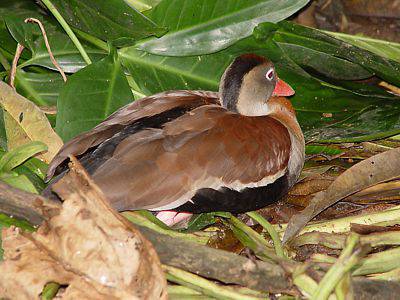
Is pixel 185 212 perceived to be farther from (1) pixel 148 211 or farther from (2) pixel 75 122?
(2) pixel 75 122

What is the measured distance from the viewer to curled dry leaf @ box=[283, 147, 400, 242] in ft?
8.79

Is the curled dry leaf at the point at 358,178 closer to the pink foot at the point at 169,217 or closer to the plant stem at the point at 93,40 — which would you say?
the pink foot at the point at 169,217

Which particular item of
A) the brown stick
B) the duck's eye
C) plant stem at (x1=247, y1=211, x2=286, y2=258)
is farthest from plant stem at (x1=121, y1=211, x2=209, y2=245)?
the duck's eye

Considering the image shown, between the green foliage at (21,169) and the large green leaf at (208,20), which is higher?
the large green leaf at (208,20)

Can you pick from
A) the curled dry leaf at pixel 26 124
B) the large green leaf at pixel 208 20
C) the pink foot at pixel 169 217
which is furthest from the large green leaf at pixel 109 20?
the pink foot at pixel 169 217

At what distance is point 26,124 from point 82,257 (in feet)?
2.83

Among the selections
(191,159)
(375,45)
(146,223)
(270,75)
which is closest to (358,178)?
(270,75)

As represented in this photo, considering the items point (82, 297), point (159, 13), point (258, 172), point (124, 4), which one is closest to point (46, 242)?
point (82, 297)

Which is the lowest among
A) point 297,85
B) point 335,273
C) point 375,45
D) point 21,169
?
point 21,169

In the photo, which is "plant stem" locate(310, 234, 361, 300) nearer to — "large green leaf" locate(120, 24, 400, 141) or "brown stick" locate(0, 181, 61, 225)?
"brown stick" locate(0, 181, 61, 225)

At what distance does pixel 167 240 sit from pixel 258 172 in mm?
547

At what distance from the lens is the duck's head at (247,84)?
2820mm

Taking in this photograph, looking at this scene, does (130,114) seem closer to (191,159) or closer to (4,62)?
(191,159)

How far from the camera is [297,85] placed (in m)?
3.13
